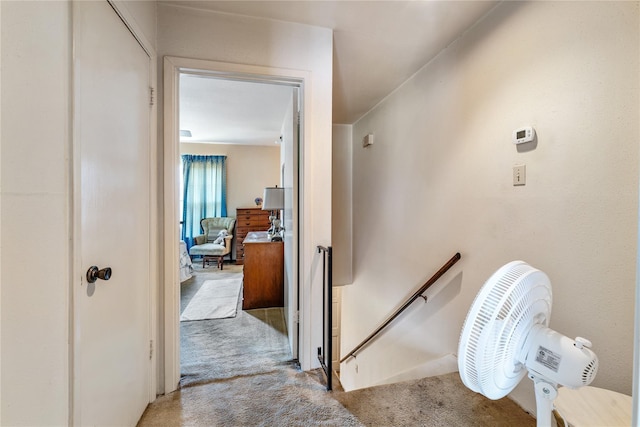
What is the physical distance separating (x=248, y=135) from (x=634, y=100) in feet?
16.2

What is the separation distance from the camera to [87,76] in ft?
3.19

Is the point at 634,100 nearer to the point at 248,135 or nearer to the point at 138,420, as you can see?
the point at 138,420

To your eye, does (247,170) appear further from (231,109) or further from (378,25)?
(378,25)

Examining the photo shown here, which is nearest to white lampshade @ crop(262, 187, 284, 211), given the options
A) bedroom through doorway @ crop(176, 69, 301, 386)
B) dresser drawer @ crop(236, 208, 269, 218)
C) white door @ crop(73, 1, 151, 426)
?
bedroom through doorway @ crop(176, 69, 301, 386)

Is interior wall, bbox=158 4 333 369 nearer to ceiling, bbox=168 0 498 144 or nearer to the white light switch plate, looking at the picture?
ceiling, bbox=168 0 498 144

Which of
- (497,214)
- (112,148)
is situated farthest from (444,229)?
(112,148)

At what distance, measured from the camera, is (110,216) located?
44.4 inches

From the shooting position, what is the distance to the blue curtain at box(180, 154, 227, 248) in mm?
5652

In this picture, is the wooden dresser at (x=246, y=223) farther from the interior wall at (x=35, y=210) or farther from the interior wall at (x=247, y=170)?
the interior wall at (x=35, y=210)

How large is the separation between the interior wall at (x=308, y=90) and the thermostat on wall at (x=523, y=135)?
43.1 inches

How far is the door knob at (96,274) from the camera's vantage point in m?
0.98

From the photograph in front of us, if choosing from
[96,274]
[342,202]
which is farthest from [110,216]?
[342,202]

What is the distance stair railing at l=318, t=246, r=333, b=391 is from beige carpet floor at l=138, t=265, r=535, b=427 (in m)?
0.10

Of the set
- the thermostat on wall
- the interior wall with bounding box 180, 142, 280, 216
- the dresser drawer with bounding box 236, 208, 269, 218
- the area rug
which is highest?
the interior wall with bounding box 180, 142, 280, 216
